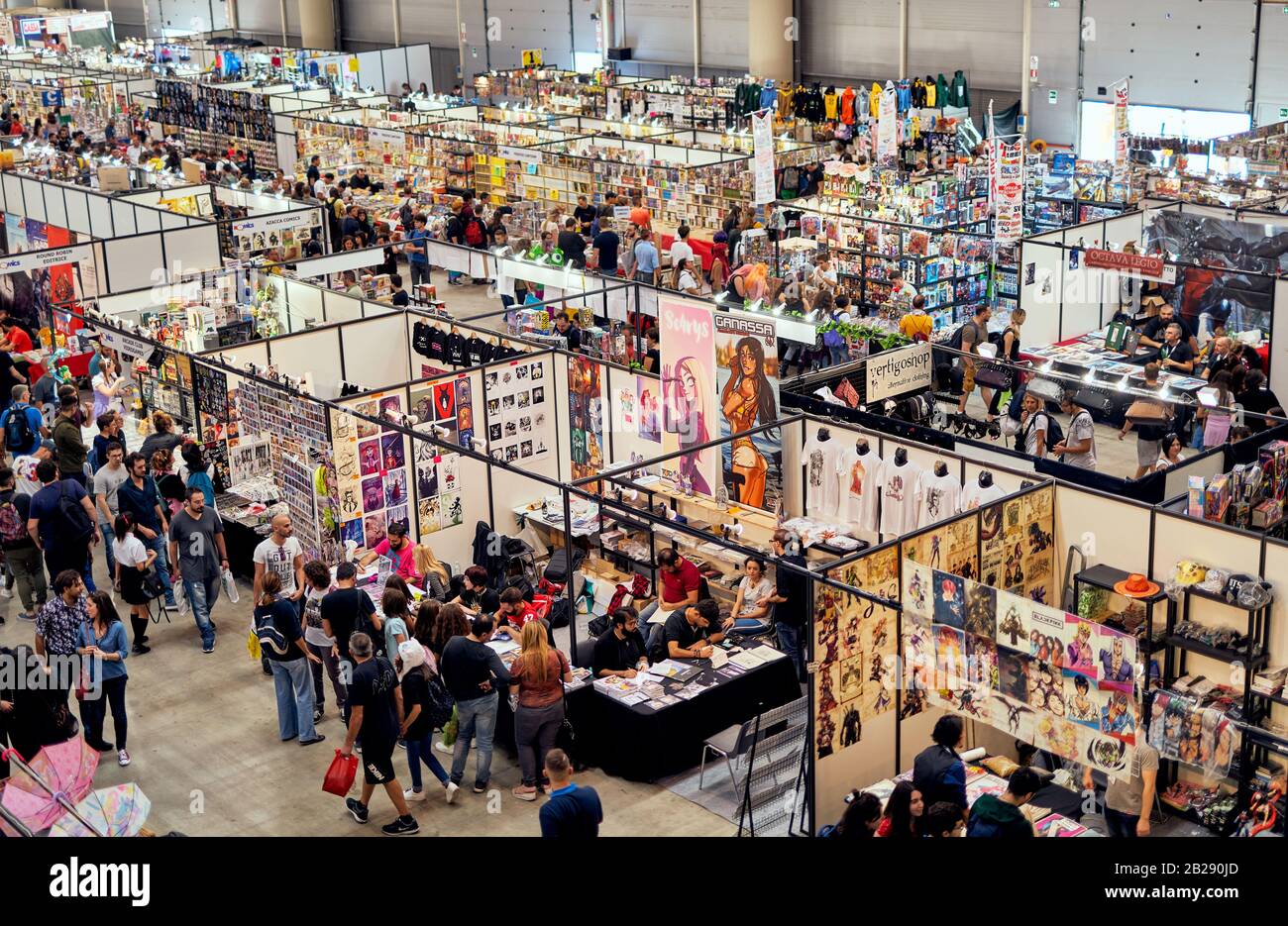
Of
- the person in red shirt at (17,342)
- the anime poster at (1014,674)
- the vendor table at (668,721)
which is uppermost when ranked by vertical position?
the person in red shirt at (17,342)

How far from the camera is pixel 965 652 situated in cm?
899

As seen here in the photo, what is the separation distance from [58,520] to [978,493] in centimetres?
712

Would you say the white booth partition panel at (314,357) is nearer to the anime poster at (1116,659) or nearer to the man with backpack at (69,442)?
the man with backpack at (69,442)

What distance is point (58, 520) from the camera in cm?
1213

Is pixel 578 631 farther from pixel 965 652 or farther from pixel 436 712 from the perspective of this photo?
pixel 965 652

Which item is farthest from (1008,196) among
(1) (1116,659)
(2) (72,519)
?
(2) (72,519)

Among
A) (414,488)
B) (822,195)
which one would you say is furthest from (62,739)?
(822,195)

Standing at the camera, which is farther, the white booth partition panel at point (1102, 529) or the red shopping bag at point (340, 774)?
the white booth partition panel at point (1102, 529)

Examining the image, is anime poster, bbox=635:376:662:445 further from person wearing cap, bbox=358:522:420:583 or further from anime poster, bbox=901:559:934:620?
anime poster, bbox=901:559:934:620

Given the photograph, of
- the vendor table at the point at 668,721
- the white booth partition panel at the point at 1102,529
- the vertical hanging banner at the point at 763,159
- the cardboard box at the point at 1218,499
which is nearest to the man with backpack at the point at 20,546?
the vendor table at the point at 668,721

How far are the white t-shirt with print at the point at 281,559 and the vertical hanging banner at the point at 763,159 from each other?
1085cm

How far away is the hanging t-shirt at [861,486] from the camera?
1222 cm
